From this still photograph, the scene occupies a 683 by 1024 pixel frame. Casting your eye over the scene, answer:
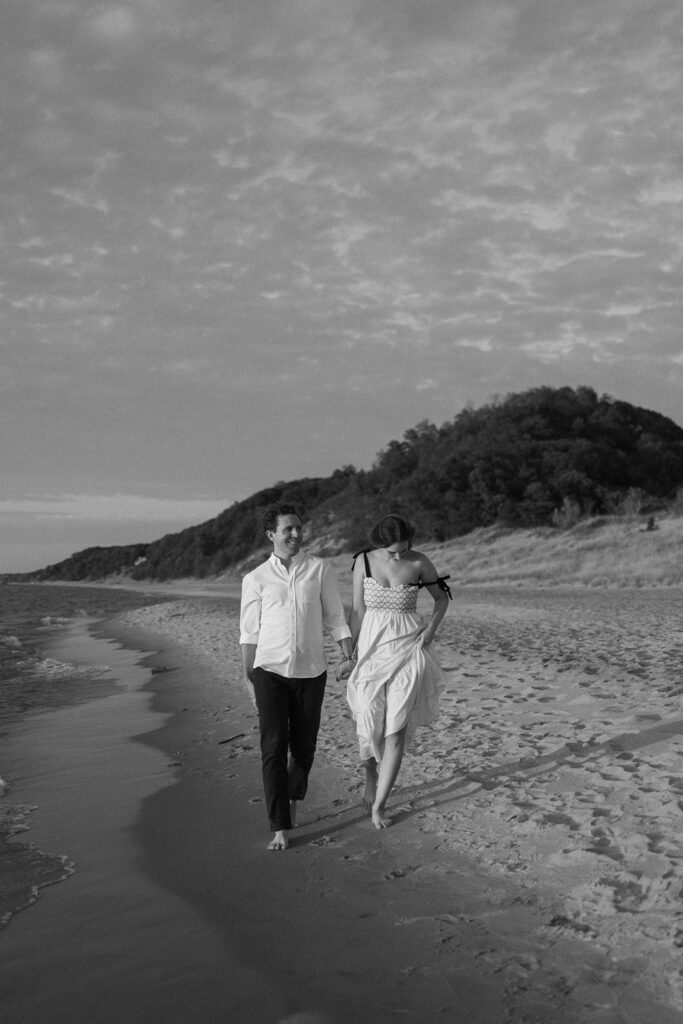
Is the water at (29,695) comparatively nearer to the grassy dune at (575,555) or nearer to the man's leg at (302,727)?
the man's leg at (302,727)

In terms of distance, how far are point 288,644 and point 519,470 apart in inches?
1341

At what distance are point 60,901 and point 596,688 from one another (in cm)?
541

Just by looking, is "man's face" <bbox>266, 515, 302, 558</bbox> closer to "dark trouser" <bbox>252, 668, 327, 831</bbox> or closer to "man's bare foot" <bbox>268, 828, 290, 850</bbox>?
"dark trouser" <bbox>252, 668, 327, 831</bbox>

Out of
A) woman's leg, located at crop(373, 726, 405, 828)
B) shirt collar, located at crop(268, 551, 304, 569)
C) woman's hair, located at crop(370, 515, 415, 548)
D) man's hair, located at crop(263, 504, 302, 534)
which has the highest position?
man's hair, located at crop(263, 504, 302, 534)

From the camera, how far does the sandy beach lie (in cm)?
330

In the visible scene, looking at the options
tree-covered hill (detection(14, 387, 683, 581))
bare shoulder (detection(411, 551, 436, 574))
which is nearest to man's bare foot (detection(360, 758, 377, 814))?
bare shoulder (detection(411, 551, 436, 574))

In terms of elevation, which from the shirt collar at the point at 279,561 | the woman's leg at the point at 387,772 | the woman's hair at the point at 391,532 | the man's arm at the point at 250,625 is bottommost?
the woman's leg at the point at 387,772

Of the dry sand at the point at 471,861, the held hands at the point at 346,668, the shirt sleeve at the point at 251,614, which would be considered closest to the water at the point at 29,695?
the dry sand at the point at 471,861

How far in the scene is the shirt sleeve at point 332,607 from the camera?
17.6 ft

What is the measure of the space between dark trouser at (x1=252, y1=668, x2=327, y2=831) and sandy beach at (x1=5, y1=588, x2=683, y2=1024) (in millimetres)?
280

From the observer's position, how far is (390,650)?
5.49 metres

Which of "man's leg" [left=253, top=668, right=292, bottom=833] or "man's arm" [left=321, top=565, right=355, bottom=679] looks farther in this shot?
"man's arm" [left=321, top=565, right=355, bottom=679]

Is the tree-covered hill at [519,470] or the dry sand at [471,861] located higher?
the tree-covered hill at [519,470]

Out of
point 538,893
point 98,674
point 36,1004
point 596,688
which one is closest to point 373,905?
point 538,893
